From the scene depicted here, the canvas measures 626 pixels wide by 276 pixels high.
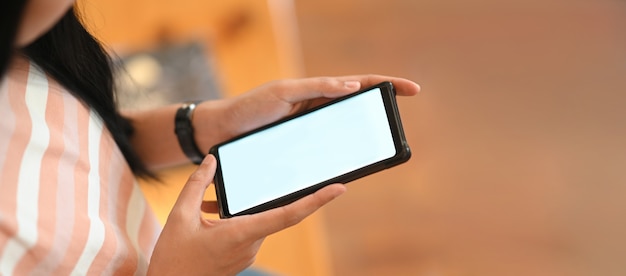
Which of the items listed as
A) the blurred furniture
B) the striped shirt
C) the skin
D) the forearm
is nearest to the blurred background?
the blurred furniture

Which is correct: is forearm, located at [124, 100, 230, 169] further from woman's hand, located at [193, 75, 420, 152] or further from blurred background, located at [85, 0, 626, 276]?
blurred background, located at [85, 0, 626, 276]

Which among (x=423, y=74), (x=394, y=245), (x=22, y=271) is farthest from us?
(x=423, y=74)

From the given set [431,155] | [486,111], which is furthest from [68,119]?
[486,111]

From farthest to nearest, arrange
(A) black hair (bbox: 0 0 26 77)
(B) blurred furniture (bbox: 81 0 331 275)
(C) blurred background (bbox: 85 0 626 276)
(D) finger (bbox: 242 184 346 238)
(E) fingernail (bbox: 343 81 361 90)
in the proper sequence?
(C) blurred background (bbox: 85 0 626 276) < (B) blurred furniture (bbox: 81 0 331 275) < (E) fingernail (bbox: 343 81 361 90) < (D) finger (bbox: 242 184 346 238) < (A) black hair (bbox: 0 0 26 77)

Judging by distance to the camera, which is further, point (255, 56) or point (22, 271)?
point (255, 56)

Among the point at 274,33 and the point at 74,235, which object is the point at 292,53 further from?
the point at 74,235

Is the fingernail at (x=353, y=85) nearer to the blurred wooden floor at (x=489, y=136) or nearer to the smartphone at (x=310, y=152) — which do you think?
the smartphone at (x=310, y=152)

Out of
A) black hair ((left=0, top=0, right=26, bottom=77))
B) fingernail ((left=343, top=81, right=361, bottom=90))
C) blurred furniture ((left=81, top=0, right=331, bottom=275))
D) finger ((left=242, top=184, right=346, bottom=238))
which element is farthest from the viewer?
blurred furniture ((left=81, top=0, right=331, bottom=275))

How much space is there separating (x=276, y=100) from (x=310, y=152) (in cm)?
7

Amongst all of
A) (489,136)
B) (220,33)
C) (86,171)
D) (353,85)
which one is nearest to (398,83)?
(353,85)

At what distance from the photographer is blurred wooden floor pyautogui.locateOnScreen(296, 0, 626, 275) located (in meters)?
1.45

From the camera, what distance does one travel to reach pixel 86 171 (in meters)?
0.59

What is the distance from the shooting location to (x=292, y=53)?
106 cm

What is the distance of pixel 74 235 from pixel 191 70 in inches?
21.4
